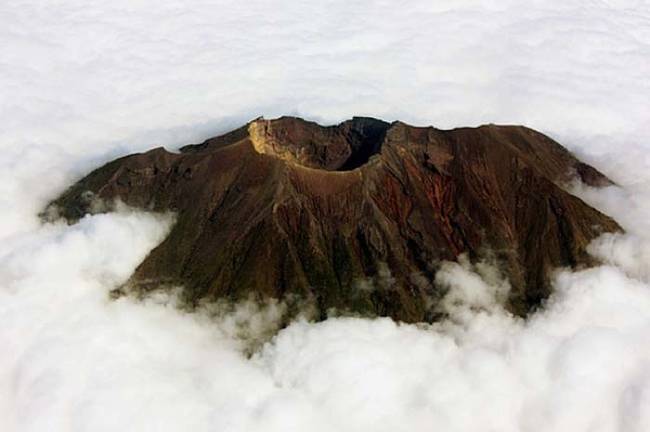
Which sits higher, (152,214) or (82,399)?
(152,214)

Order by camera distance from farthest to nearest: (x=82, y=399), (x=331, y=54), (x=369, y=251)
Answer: (x=331, y=54), (x=369, y=251), (x=82, y=399)

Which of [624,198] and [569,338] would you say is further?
[624,198]

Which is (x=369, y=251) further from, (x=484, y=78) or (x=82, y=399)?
(x=484, y=78)

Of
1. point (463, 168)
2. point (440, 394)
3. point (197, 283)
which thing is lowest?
point (440, 394)

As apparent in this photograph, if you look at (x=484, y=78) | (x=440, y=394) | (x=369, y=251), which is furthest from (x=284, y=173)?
(x=484, y=78)

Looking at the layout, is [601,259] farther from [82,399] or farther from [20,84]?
[20,84]

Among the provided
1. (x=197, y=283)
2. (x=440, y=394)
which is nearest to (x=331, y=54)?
(x=197, y=283)

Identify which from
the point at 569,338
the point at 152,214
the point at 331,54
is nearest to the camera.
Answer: the point at 569,338
